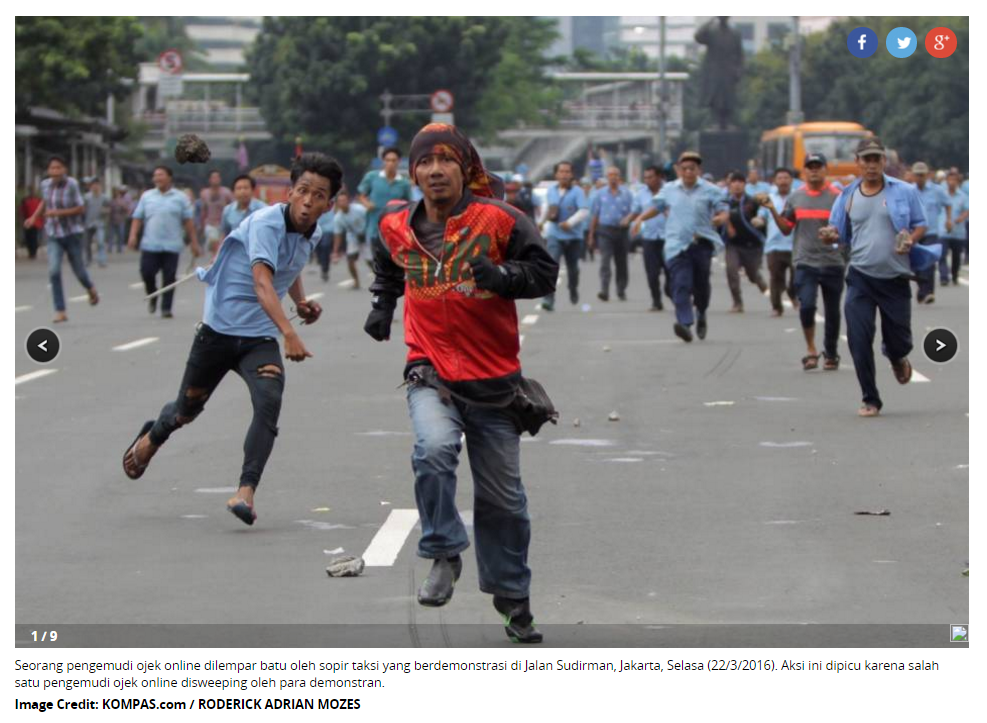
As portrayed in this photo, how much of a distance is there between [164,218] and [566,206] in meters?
4.84

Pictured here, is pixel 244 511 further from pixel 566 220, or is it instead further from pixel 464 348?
pixel 566 220

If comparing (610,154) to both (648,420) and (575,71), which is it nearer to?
(575,71)

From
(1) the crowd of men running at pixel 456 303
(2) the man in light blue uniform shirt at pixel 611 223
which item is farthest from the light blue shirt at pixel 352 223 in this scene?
(1) the crowd of men running at pixel 456 303

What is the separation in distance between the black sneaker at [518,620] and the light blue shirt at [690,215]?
12.5m

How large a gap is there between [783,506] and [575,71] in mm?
113286

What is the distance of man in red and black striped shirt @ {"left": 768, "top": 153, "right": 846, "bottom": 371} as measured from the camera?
620 inches

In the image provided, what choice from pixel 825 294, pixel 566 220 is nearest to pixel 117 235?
pixel 566 220

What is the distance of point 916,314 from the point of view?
901 inches

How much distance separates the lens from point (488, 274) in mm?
6262

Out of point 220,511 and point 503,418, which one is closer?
point 503,418

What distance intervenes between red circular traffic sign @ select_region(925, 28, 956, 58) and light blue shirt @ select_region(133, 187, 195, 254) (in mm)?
14008

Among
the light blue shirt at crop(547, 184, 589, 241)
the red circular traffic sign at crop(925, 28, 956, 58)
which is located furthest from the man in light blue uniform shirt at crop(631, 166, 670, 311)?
the red circular traffic sign at crop(925, 28, 956, 58)

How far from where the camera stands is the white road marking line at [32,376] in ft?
51.3

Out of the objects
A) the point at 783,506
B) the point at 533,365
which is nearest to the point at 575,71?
the point at 533,365
